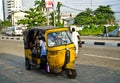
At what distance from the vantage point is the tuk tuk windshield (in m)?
8.65

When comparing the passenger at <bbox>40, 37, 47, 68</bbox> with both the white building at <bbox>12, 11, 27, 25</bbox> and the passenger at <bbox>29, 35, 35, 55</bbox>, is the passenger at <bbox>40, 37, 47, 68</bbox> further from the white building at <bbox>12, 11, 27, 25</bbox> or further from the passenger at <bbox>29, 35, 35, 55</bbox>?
the white building at <bbox>12, 11, 27, 25</bbox>

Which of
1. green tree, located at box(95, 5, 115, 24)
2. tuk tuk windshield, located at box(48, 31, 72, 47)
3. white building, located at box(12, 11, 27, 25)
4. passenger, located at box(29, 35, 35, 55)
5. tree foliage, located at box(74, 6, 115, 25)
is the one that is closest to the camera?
tuk tuk windshield, located at box(48, 31, 72, 47)

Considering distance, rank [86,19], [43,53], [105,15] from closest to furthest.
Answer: [43,53] → [86,19] → [105,15]

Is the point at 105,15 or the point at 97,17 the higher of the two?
the point at 105,15

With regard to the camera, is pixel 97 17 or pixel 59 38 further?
pixel 97 17

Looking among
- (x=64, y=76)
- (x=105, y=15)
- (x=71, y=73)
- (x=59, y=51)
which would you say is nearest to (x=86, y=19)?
(x=105, y=15)

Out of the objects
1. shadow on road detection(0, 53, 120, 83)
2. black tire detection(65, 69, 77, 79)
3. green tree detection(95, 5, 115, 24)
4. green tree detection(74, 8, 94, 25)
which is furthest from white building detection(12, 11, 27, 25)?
black tire detection(65, 69, 77, 79)

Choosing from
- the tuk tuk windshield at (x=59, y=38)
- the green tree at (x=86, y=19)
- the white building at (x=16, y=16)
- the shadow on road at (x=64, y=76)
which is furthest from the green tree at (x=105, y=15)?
the tuk tuk windshield at (x=59, y=38)

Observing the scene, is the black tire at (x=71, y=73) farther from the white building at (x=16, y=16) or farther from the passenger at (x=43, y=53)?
the white building at (x=16, y=16)

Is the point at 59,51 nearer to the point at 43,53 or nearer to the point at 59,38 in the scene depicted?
the point at 59,38

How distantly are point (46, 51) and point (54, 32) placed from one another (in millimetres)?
717

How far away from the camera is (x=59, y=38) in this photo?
8.77m

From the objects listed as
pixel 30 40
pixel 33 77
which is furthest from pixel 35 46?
pixel 33 77

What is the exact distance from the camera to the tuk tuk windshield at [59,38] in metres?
8.65
